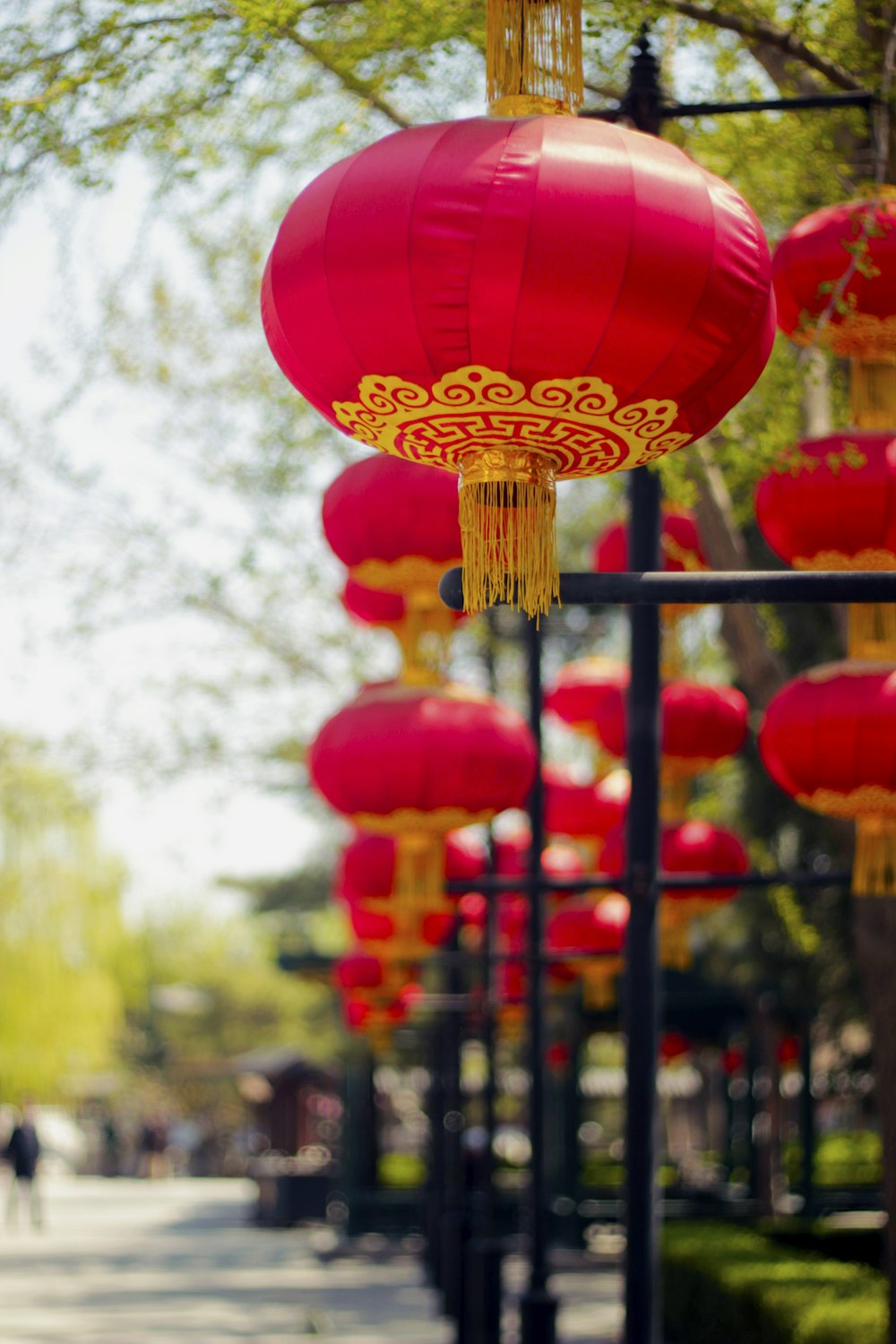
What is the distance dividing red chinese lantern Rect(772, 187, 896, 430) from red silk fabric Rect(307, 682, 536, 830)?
183 centimetres

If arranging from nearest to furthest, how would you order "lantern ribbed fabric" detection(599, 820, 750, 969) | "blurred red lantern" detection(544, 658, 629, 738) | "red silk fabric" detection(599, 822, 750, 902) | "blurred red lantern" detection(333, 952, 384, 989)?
1. "lantern ribbed fabric" detection(599, 820, 750, 969)
2. "red silk fabric" detection(599, 822, 750, 902)
3. "blurred red lantern" detection(544, 658, 629, 738)
4. "blurred red lantern" detection(333, 952, 384, 989)

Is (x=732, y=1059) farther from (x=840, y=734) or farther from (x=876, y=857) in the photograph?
(x=840, y=734)

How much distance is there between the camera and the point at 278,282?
3525 millimetres

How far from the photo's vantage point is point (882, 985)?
7.55 meters

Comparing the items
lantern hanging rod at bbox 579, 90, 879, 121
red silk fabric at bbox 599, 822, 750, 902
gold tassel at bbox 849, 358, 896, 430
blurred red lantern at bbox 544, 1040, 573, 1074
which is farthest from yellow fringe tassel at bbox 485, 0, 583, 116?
blurred red lantern at bbox 544, 1040, 573, 1074

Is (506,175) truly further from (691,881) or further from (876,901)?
(876,901)

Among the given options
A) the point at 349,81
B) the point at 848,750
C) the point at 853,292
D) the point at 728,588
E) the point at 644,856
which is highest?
the point at 349,81

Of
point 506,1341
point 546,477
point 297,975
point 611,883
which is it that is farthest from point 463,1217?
point 546,477

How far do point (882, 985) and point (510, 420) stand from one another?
15.5 feet

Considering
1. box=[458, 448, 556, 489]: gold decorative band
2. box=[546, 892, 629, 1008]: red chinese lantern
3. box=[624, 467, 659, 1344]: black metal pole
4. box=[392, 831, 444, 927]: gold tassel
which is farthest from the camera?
box=[546, 892, 629, 1008]: red chinese lantern

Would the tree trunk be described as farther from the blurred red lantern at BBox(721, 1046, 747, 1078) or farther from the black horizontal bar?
the blurred red lantern at BBox(721, 1046, 747, 1078)

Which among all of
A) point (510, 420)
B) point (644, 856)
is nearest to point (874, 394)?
point (644, 856)

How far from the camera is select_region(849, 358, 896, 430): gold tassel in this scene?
539 cm

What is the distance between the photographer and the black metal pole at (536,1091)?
350 inches
